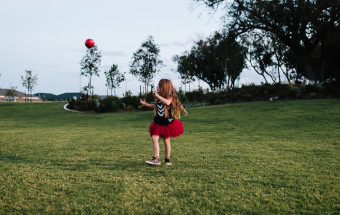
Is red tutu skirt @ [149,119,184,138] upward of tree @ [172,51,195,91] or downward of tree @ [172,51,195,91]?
downward

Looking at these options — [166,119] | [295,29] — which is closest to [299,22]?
[295,29]

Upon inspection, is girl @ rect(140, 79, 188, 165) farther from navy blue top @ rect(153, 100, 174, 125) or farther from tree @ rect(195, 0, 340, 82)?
tree @ rect(195, 0, 340, 82)

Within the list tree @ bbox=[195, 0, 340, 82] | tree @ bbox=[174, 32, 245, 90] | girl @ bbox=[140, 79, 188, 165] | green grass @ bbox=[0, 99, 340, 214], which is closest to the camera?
green grass @ bbox=[0, 99, 340, 214]

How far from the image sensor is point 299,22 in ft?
68.6

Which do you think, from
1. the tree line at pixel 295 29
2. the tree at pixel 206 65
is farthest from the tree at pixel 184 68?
the tree line at pixel 295 29

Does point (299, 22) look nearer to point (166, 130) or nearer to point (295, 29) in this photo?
point (295, 29)

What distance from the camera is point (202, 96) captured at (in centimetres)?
2411

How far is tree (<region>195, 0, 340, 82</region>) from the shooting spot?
19.7 meters

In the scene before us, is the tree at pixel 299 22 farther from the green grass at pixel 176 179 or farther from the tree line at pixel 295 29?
the green grass at pixel 176 179

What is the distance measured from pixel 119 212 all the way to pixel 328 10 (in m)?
22.9

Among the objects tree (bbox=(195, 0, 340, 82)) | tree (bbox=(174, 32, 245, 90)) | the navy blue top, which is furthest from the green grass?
tree (bbox=(174, 32, 245, 90))

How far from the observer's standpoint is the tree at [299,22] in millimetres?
19656

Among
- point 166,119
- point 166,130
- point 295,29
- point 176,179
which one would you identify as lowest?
point 176,179

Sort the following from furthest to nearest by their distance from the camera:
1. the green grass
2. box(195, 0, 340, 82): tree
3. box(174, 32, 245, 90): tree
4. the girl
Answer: box(174, 32, 245, 90): tree < box(195, 0, 340, 82): tree < the girl < the green grass
